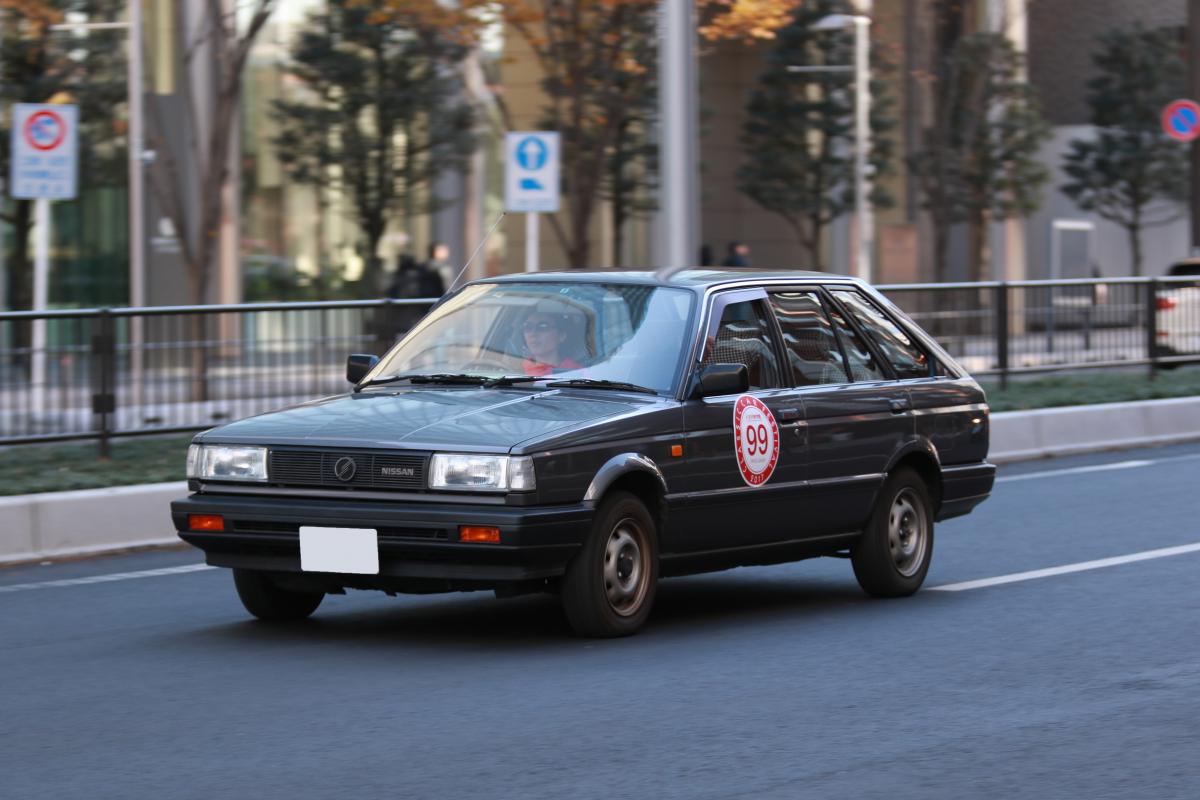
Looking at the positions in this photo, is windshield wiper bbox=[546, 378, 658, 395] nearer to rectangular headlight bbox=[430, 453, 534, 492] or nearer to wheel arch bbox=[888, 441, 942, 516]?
rectangular headlight bbox=[430, 453, 534, 492]

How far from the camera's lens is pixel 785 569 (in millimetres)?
10562

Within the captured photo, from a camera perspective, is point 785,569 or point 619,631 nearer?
point 619,631

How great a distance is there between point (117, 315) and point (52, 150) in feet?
8.33

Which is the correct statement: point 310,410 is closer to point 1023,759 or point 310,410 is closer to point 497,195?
point 1023,759

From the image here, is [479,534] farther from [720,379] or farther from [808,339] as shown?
[808,339]

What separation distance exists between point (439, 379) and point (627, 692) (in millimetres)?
1964

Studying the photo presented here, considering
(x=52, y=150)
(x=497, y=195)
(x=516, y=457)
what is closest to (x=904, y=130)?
(x=497, y=195)

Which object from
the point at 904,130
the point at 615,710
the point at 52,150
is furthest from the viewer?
the point at 904,130

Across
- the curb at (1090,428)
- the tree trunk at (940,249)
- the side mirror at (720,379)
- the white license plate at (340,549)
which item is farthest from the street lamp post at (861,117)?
the white license plate at (340,549)

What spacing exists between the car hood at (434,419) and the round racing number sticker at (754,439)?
490 millimetres

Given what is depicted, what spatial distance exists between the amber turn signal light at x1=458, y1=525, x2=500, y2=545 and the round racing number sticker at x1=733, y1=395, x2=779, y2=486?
1.42m

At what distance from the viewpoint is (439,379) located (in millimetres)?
8453

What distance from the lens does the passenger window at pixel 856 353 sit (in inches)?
367

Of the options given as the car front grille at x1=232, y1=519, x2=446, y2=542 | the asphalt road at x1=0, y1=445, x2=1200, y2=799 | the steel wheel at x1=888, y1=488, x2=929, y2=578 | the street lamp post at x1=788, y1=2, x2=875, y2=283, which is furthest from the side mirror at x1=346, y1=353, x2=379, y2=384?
the street lamp post at x1=788, y1=2, x2=875, y2=283
